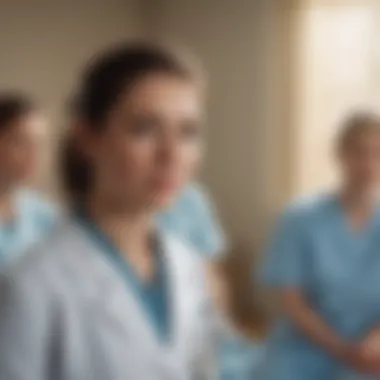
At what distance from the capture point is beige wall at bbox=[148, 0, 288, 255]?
2.88 meters

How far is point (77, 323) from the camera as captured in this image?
725 millimetres

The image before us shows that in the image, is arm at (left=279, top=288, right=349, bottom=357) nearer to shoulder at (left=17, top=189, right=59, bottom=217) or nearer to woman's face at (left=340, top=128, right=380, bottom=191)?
woman's face at (left=340, top=128, right=380, bottom=191)

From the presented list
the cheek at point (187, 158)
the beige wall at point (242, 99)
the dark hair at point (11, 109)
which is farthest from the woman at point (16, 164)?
the beige wall at point (242, 99)

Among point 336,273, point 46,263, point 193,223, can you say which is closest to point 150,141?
point 46,263

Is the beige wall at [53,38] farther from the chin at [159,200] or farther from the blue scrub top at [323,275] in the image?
the chin at [159,200]

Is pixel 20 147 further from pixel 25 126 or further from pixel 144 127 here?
pixel 144 127

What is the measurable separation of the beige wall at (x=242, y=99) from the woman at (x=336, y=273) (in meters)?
1.06

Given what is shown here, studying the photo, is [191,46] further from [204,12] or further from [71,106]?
[71,106]

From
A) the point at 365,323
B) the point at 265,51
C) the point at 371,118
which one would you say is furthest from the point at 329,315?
the point at 265,51

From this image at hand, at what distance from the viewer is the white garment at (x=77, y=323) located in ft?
2.31

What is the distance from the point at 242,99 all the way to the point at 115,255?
2.20 m

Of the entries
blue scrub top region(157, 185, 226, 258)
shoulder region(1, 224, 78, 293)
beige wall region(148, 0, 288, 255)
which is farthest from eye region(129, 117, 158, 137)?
beige wall region(148, 0, 288, 255)

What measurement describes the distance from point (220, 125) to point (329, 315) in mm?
1324

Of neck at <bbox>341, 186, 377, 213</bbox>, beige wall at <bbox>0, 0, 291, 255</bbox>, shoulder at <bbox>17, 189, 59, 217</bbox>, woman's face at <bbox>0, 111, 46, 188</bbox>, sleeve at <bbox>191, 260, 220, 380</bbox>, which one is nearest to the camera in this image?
sleeve at <bbox>191, 260, 220, 380</bbox>
